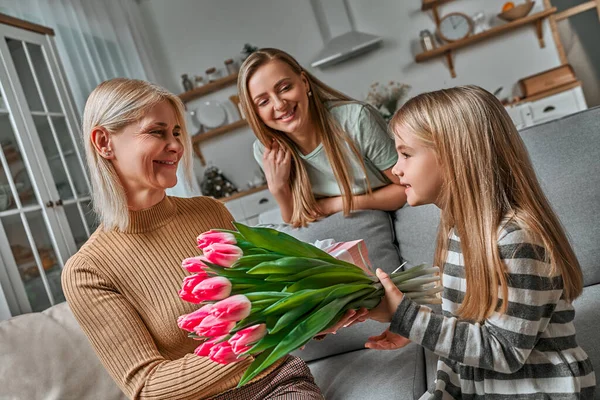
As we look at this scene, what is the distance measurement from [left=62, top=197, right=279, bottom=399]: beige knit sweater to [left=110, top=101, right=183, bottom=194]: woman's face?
0.34 ft

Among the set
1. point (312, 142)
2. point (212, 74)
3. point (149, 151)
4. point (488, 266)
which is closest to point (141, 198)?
point (149, 151)

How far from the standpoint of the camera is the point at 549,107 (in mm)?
4492

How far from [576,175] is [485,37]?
360cm

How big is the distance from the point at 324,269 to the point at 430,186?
1.12 feet

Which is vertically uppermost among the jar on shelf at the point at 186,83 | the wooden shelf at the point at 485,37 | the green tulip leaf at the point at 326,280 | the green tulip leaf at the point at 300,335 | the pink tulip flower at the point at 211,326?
the jar on shelf at the point at 186,83

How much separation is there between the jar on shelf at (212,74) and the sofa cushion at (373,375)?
3.97 metres

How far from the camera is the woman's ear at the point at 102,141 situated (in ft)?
4.92

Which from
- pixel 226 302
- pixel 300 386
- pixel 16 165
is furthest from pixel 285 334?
pixel 16 165

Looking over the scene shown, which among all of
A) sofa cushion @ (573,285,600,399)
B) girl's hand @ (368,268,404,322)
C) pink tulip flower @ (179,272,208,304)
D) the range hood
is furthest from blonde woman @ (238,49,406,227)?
the range hood

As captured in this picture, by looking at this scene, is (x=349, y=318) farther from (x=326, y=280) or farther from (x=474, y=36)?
(x=474, y=36)

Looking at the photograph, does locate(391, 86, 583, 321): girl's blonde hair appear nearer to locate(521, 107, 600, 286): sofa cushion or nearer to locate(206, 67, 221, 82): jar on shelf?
locate(521, 107, 600, 286): sofa cushion

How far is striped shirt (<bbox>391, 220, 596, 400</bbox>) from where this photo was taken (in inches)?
42.0

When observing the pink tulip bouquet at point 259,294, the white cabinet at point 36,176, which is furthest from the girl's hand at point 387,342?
the white cabinet at point 36,176

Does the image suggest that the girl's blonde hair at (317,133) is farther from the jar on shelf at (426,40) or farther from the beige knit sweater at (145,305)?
the jar on shelf at (426,40)
